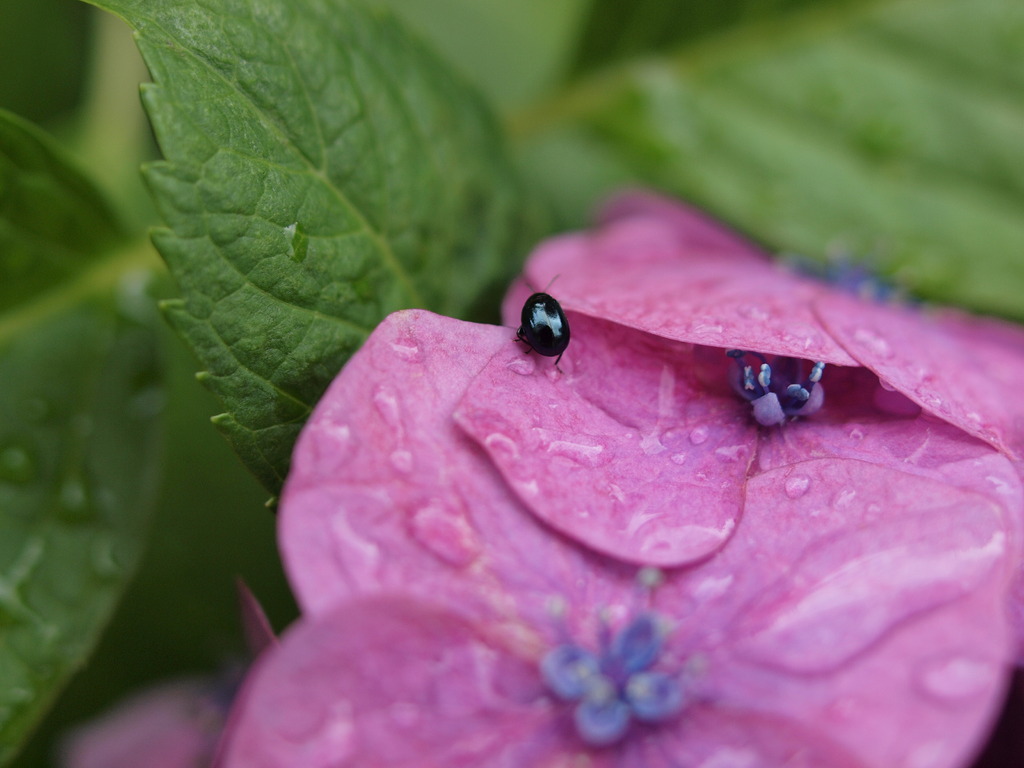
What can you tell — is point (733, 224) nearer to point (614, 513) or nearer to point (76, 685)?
point (614, 513)

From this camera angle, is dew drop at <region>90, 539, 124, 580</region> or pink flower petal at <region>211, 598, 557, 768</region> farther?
dew drop at <region>90, 539, 124, 580</region>

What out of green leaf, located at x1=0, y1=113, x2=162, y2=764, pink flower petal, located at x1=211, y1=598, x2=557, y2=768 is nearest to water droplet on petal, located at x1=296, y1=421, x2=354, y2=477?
pink flower petal, located at x1=211, y1=598, x2=557, y2=768

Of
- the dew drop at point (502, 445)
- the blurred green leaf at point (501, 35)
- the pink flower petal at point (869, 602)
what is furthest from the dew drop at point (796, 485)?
the blurred green leaf at point (501, 35)

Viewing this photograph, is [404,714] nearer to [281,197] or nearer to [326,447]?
[326,447]

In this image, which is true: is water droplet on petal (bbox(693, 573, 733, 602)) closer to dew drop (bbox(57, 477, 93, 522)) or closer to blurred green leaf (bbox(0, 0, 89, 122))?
dew drop (bbox(57, 477, 93, 522))

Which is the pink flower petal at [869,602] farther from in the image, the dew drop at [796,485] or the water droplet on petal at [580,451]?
the water droplet on petal at [580,451]

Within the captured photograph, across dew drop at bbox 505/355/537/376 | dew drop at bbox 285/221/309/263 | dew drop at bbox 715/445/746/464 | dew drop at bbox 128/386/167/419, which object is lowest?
dew drop at bbox 128/386/167/419
